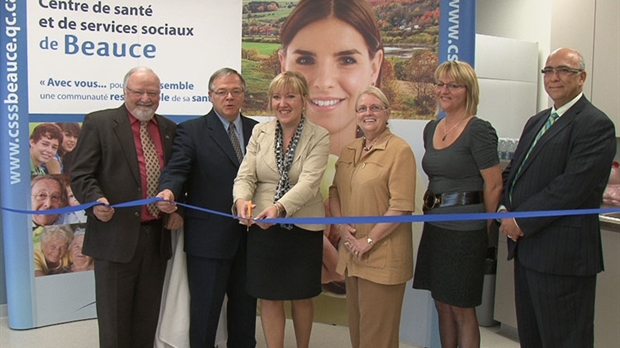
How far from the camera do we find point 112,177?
3.01 metres

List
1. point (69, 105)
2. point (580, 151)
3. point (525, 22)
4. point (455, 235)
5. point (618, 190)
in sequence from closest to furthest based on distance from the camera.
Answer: point (580, 151), point (455, 235), point (618, 190), point (69, 105), point (525, 22)

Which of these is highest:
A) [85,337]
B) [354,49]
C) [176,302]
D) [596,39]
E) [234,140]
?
[596,39]

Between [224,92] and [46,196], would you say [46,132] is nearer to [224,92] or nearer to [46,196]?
[46,196]

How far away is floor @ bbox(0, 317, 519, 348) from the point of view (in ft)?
12.9

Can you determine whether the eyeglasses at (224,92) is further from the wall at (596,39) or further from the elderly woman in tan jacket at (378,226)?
the wall at (596,39)

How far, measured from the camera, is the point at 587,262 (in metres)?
2.68

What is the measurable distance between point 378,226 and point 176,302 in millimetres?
1290

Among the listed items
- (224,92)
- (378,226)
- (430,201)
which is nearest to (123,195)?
(224,92)

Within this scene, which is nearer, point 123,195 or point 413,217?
point 413,217

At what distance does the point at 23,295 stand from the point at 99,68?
177 centimetres

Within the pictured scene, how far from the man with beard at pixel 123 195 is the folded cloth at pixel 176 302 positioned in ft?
0.36

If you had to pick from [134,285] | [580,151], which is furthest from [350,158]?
[134,285]

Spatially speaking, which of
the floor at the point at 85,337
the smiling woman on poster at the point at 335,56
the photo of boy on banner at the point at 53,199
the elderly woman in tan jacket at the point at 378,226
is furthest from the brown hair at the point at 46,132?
the elderly woman in tan jacket at the point at 378,226

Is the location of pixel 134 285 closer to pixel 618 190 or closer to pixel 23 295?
pixel 23 295
